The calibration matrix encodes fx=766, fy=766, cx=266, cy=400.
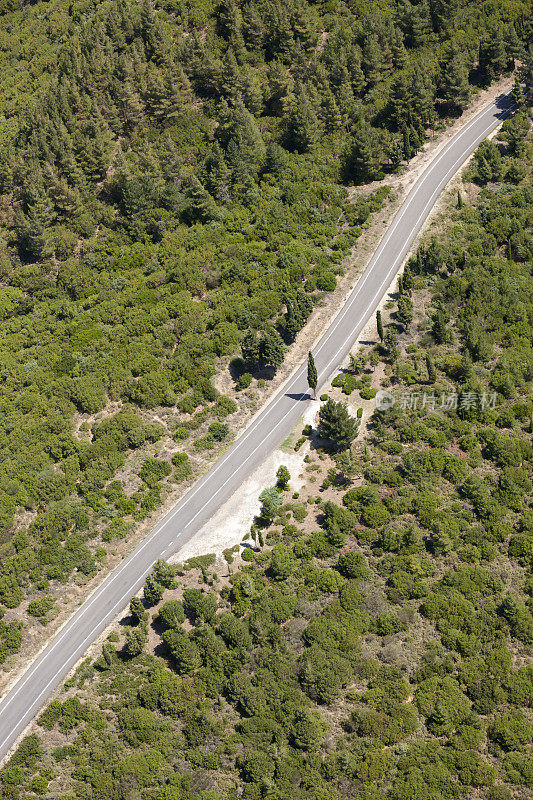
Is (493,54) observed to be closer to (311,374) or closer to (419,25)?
(419,25)

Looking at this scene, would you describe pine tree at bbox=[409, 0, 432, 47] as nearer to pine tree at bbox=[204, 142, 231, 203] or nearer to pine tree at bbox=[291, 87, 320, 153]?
pine tree at bbox=[291, 87, 320, 153]

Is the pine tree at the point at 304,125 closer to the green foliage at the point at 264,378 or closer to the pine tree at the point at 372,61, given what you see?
the green foliage at the point at 264,378

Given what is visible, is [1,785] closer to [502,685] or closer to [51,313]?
[502,685]

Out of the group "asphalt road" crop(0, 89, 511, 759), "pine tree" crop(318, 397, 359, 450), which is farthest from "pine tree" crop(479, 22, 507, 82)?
"pine tree" crop(318, 397, 359, 450)

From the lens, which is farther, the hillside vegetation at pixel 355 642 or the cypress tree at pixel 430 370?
the cypress tree at pixel 430 370

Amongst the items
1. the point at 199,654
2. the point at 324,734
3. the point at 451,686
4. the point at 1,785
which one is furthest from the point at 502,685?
the point at 1,785

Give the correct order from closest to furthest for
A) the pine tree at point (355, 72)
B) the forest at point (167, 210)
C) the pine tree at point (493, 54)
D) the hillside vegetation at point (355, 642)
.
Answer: the hillside vegetation at point (355, 642)
the forest at point (167, 210)
the pine tree at point (493, 54)
the pine tree at point (355, 72)

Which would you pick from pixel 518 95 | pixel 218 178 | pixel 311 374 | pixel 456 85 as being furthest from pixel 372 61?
pixel 311 374

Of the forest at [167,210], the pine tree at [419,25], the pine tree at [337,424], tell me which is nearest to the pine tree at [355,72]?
the forest at [167,210]
